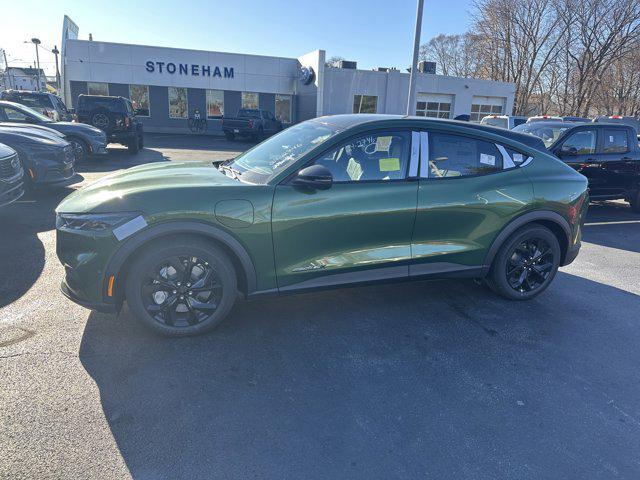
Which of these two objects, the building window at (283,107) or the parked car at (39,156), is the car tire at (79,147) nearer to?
the parked car at (39,156)

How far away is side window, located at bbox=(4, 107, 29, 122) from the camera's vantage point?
10.8 meters

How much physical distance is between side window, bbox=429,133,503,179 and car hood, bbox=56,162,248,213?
1698mm

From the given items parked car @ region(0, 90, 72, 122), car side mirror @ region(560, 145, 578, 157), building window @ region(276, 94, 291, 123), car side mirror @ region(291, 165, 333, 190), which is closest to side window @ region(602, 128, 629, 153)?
car side mirror @ region(560, 145, 578, 157)

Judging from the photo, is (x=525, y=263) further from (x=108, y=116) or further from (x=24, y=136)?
(x=108, y=116)

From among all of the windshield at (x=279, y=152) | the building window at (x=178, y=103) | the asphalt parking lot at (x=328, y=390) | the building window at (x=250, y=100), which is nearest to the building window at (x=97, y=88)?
the building window at (x=178, y=103)

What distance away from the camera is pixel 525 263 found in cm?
436

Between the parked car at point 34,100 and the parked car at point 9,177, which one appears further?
the parked car at point 34,100

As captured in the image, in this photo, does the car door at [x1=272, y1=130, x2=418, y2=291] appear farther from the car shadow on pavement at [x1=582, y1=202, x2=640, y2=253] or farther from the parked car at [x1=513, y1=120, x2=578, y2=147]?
the parked car at [x1=513, y1=120, x2=578, y2=147]

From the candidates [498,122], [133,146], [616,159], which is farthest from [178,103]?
[616,159]

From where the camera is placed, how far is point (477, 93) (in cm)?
3036

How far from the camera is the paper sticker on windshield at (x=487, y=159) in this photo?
409 cm

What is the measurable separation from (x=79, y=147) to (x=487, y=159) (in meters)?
11.1

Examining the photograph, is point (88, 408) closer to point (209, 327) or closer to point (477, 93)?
point (209, 327)

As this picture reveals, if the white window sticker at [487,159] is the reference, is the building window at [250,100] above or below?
above
